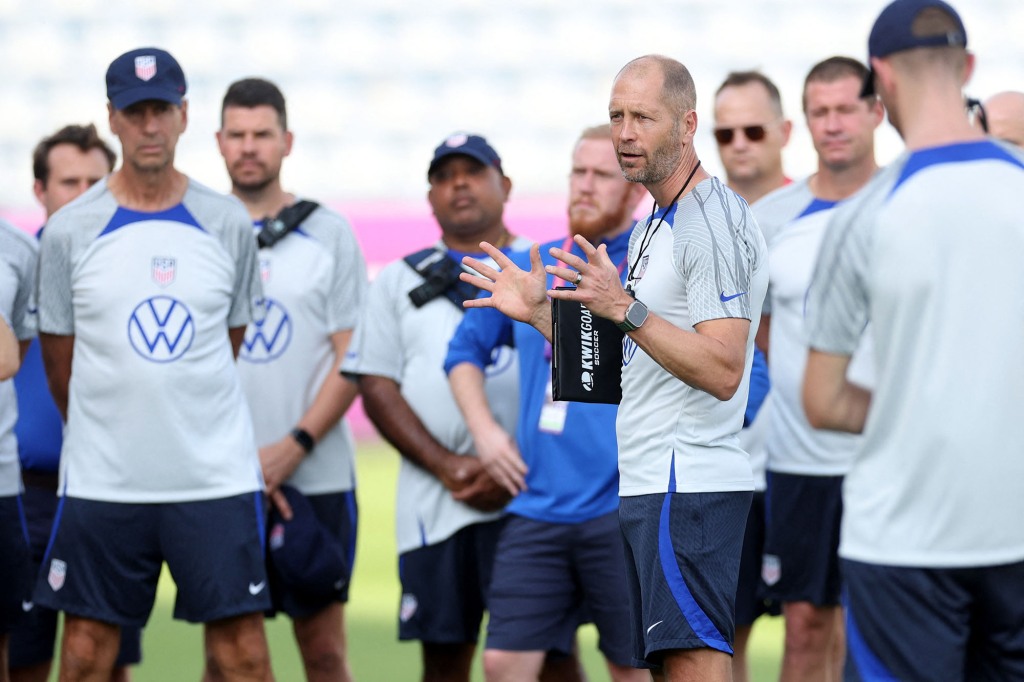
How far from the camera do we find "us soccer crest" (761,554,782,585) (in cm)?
599

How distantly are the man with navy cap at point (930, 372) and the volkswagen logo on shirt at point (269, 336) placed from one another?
3337mm

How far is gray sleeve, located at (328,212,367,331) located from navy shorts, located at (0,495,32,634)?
150 centimetres

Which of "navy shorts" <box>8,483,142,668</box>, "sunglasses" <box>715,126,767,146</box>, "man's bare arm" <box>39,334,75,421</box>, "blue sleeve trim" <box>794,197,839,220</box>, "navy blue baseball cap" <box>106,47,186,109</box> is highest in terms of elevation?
"navy blue baseball cap" <box>106,47,186,109</box>

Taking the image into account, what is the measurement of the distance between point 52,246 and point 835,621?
3.34m

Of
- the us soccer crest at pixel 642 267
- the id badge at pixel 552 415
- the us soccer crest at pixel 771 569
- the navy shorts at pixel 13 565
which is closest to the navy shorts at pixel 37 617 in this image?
the navy shorts at pixel 13 565

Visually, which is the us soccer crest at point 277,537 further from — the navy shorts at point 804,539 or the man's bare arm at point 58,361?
the navy shorts at point 804,539

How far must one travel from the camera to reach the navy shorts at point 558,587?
5.19 metres

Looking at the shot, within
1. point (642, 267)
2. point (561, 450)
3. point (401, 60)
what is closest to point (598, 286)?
point (642, 267)

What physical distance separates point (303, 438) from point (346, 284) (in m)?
0.73

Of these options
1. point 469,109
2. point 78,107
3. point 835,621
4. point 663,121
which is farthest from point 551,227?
point 663,121

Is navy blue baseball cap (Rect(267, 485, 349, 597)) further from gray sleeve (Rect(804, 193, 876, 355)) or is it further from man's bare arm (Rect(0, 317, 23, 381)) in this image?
gray sleeve (Rect(804, 193, 876, 355))

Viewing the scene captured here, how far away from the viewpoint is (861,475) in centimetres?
329

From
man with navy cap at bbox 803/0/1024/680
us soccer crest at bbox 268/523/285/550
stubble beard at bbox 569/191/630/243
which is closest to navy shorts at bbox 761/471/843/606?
stubble beard at bbox 569/191/630/243

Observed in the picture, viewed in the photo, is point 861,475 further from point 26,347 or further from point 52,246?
point 26,347
